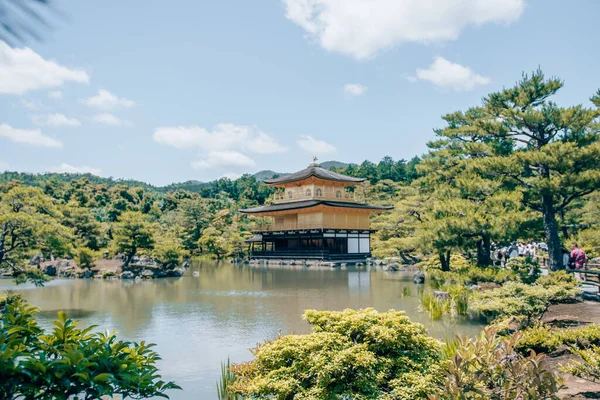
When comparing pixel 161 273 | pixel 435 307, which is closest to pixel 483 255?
pixel 435 307

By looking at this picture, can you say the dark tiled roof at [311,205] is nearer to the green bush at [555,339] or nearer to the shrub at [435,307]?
the shrub at [435,307]

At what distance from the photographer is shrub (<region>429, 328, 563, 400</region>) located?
9.75 ft

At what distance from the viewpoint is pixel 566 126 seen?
11195 millimetres

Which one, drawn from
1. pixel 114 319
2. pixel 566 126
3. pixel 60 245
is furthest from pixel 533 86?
pixel 60 245

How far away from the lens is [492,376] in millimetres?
3289

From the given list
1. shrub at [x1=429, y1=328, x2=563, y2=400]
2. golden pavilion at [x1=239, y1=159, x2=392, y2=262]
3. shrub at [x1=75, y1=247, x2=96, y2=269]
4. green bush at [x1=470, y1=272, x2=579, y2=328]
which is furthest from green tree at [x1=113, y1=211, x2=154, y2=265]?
shrub at [x1=429, y1=328, x2=563, y2=400]

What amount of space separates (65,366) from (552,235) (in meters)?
12.4

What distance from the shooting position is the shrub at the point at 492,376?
297cm

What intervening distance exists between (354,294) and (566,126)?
731cm

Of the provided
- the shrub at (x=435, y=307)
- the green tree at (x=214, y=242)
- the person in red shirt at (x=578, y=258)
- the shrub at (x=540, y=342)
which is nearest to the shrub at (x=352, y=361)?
the shrub at (x=540, y=342)

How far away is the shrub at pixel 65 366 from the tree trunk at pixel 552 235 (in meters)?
11.9

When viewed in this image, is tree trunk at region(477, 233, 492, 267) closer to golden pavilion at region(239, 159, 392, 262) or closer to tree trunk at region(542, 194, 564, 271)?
tree trunk at region(542, 194, 564, 271)

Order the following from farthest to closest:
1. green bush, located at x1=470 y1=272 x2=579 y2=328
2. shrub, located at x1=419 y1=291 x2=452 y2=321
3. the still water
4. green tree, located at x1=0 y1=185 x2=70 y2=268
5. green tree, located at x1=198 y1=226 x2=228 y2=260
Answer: green tree, located at x1=198 y1=226 x2=228 y2=260
green tree, located at x1=0 y1=185 x2=70 y2=268
shrub, located at x1=419 y1=291 x2=452 y2=321
green bush, located at x1=470 y1=272 x2=579 y2=328
the still water

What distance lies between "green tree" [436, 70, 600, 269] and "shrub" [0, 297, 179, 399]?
11.0 metres
